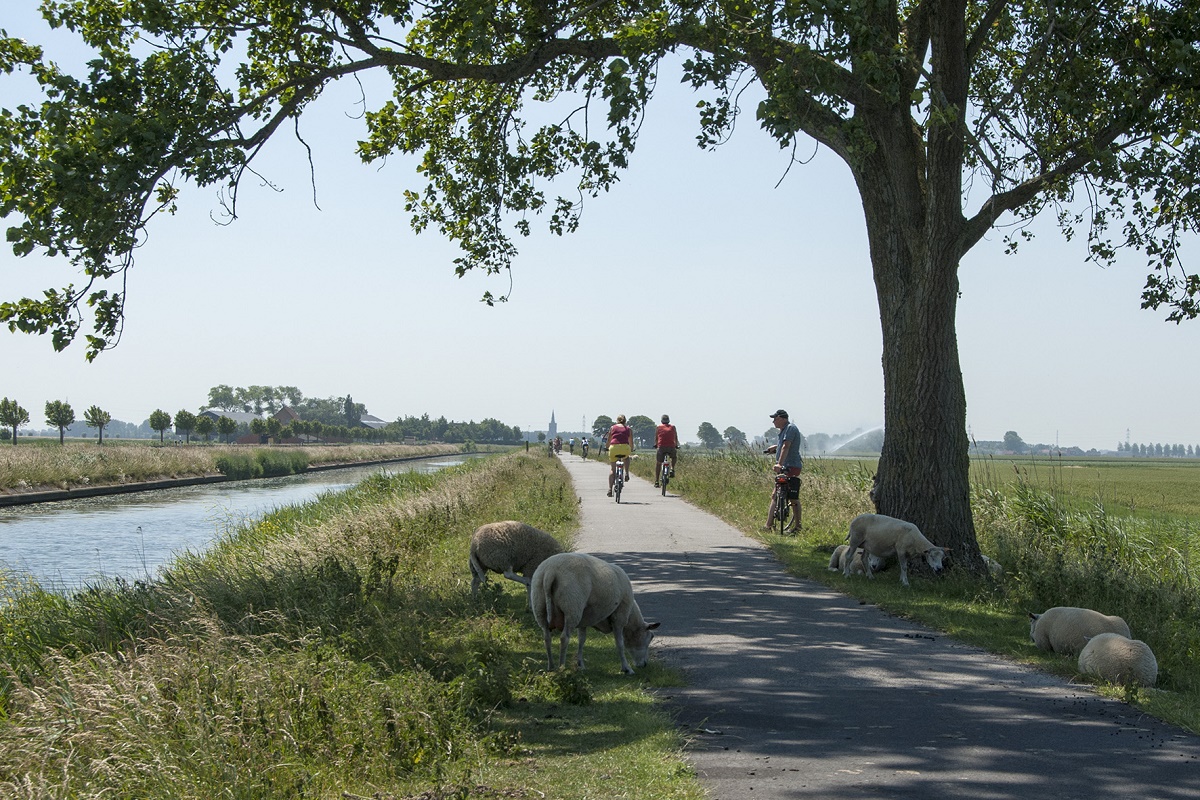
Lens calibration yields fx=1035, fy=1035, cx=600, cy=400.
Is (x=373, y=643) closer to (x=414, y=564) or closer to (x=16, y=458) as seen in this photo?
(x=414, y=564)

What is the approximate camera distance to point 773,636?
9.52m

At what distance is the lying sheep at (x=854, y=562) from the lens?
13.1 m

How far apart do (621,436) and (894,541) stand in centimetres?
1448

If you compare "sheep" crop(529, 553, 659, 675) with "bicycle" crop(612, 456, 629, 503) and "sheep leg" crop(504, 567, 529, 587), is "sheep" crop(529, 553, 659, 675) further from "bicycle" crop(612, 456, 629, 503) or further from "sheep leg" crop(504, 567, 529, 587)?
"bicycle" crop(612, 456, 629, 503)

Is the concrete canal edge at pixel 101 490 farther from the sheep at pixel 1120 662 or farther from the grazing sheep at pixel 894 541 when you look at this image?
the sheep at pixel 1120 662

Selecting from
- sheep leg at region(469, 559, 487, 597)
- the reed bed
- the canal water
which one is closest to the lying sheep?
sheep leg at region(469, 559, 487, 597)

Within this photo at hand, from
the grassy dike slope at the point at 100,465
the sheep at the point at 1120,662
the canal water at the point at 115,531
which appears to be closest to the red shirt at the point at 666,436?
the canal water at the point at 115,531

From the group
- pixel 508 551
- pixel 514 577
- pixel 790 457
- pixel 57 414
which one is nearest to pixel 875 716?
pixel 514 577

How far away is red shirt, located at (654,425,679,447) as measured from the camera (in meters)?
26.7

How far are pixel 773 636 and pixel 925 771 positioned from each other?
12.8ft

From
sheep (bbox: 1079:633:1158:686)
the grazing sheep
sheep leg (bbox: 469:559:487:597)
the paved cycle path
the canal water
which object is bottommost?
the canal water

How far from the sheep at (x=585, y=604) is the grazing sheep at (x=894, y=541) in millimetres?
5211

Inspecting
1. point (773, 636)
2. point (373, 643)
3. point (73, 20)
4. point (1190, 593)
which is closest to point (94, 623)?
point (373, 643)

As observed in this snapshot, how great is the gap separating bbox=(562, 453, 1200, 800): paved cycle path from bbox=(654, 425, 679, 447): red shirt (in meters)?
14.9
